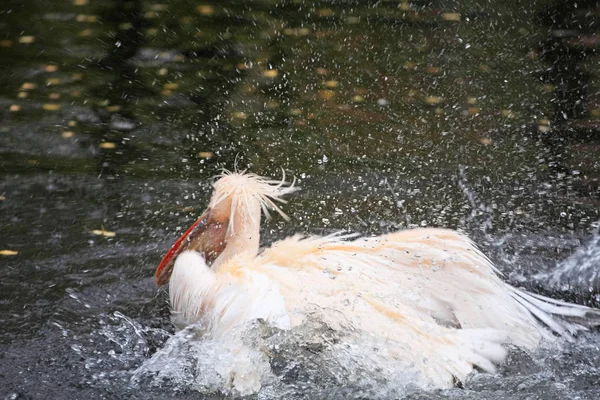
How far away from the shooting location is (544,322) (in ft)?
12.6

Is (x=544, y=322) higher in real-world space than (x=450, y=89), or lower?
lower

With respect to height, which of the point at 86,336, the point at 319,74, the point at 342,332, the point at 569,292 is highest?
the point at 319,74

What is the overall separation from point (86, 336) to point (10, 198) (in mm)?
1703

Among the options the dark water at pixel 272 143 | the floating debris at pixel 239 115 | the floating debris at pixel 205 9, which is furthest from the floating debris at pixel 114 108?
the floating debris at pixel 205 9

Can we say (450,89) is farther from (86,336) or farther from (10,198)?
(86,336)

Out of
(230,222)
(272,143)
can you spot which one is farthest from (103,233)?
(272,143)

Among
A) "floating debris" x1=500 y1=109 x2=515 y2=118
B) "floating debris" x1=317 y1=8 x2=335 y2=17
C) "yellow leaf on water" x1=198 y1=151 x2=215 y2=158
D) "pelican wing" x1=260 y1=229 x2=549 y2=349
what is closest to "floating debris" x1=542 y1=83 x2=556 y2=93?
"floating debris" x1=500 y1=109 x2=515 y2=118

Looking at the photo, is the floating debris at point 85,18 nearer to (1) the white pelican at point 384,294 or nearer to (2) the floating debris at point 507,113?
(2) the floating debris at point 507,113

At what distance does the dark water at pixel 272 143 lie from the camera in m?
4.02

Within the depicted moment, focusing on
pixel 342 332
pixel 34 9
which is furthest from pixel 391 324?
pixel 34 9

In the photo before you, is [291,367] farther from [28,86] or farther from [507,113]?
[28,86]

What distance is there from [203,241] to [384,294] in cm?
109

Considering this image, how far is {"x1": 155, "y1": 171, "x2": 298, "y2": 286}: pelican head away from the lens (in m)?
4.06

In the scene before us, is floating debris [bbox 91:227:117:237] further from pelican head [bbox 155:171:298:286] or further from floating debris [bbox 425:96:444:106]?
floating debris [bbox 425:96:444:106]
